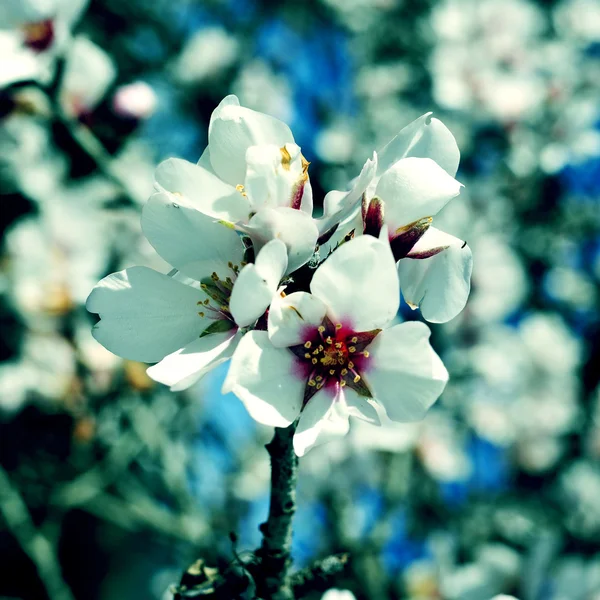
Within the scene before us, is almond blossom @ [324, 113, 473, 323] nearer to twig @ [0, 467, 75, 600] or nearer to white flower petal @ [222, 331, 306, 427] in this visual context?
white flower petal @ [222, 331, 306, 427]

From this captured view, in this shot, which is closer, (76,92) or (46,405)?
(76,92)

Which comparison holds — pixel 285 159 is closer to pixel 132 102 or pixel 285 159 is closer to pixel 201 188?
pixel 201 188

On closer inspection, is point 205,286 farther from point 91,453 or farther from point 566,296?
point 566,296

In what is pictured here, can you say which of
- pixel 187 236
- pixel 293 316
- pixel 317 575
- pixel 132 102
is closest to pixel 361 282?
pixel 293 316

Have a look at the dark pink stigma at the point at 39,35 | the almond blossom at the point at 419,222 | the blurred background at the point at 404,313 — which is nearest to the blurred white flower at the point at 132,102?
the blurred background at the point at 404,313

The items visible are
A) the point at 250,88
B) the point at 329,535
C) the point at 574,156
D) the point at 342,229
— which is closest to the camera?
the point at 342,229

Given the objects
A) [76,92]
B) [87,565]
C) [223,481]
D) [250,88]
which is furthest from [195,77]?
[87,565]

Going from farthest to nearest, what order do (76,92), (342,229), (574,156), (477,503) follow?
(574,156)
(477,503)
(76,92)
(342,229)
